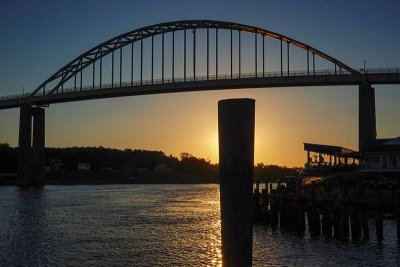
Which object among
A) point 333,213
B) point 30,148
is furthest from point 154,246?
point 30,148

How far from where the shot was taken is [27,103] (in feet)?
292

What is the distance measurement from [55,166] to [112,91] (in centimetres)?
6519

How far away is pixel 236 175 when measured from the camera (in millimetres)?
4027

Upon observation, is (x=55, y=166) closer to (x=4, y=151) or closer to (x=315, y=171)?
(x=4, y=151)

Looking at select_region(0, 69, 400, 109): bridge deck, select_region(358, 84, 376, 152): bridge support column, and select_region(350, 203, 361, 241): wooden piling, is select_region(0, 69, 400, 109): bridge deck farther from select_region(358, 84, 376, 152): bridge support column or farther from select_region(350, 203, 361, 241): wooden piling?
select_region(350, 203, 361, 241): wooden piling

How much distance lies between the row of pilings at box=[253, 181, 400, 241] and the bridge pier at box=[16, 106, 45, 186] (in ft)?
209

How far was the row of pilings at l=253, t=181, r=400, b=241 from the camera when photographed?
2122 centimetres

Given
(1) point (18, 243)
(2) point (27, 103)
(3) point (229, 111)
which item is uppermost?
(2) point (27, 103)

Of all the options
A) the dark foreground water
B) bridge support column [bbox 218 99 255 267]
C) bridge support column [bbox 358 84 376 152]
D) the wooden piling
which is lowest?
the dark foreground water

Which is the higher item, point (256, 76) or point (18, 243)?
point (256, 76)

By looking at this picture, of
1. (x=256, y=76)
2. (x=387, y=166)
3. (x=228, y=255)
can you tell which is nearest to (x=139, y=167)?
(x=256, y=76)

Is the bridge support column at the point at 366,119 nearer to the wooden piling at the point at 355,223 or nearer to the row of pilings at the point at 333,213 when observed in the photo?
the row of pilings at the point at 333,213

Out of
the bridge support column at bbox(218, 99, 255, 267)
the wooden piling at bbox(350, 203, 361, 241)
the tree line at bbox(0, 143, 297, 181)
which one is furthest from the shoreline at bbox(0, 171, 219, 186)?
the bridge support column at bbox(218, 99, 255, 267)

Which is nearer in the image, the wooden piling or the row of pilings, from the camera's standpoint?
the row of pilings
